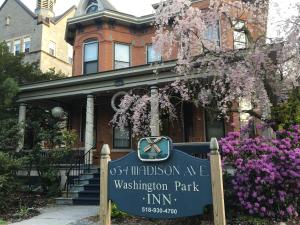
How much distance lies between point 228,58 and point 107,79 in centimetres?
572

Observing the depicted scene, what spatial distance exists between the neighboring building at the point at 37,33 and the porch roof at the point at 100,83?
14128 mm

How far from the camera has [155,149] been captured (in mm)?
4363

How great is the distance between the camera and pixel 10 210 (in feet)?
33.2

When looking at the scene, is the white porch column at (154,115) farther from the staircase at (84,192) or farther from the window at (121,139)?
the window at (121,139)

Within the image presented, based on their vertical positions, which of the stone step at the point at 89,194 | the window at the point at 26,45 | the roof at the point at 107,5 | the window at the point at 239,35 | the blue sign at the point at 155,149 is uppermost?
the window at the point at 26,45

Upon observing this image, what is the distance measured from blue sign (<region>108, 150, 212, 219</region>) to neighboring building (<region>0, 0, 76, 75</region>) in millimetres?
26223

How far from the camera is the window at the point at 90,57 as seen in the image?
18.1 metres

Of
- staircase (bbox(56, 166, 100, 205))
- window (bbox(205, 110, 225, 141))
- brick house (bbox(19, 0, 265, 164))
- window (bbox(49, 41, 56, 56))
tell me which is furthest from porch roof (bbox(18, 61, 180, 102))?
window (bbox(49, 41, 56, 56))

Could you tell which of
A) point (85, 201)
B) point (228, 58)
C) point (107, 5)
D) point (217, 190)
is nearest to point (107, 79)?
point (85, 201)

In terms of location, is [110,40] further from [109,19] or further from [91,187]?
[91,187]

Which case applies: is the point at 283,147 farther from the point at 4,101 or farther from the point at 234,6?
the point at 4,101

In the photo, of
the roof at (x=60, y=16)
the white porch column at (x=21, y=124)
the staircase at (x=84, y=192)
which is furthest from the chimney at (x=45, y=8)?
the staircase at (x=84, y=192)

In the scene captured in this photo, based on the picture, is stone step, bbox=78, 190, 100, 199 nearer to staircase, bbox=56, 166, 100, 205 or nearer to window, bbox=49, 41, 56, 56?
staircase, bbox=56, 166, 100, 205

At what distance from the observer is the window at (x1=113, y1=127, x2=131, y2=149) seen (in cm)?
1666
